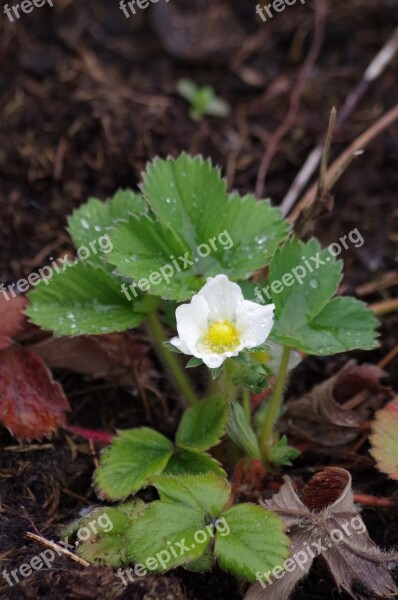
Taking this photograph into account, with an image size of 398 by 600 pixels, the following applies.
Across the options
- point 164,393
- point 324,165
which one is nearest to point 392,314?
point 324,165

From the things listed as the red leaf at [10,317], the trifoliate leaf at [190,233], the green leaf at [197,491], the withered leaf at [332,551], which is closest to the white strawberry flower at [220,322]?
the trifoliate leaf at [190,233]

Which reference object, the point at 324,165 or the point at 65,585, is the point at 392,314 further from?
the point at 65,585

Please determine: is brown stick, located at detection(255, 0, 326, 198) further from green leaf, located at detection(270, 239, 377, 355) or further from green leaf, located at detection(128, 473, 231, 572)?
green leaf, located at detection(128, 473, 231, 572)

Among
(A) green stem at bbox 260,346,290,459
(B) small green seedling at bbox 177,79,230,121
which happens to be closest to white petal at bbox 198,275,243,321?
(A) green stem at bbox 260,346,290,459

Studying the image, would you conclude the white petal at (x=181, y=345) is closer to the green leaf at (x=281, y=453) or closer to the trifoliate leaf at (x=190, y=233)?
the trifoliate leaf at (x=190, y=233)

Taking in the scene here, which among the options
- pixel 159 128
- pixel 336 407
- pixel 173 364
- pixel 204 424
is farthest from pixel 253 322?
pixel 159 128

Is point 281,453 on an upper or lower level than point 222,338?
lower

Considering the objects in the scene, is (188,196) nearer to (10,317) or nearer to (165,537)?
(10,317)
